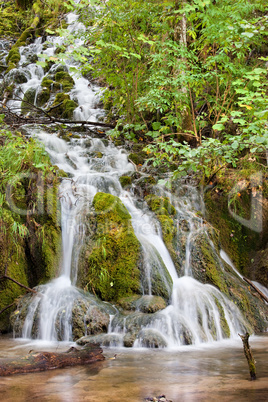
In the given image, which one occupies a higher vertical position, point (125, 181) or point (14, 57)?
point (14, 57)

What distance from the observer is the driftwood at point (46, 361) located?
2732mm

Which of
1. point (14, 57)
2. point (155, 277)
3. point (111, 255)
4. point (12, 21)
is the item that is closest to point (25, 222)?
point (111, 255)

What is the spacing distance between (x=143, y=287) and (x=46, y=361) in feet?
7.33

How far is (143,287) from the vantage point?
4930 mm

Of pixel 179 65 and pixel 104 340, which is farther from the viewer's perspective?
pixel 179 65

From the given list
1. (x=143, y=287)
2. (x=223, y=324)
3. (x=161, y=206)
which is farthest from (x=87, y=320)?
(x=161, y=206)

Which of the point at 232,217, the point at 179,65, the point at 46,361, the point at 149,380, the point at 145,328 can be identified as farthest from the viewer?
the point at 232,217

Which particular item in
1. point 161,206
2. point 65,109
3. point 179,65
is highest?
point 65,109

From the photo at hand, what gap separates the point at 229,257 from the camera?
6738 millimetres

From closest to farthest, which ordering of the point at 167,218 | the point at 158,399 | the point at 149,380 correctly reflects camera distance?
the point at 158,399, the point at 149,380, the point at 167,218

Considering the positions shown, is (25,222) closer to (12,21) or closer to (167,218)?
(167,218)

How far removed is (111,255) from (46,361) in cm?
245

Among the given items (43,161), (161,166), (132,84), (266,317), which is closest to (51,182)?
(43,161)

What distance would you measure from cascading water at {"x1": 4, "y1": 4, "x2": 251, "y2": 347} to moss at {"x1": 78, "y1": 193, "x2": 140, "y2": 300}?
19 centimetres
